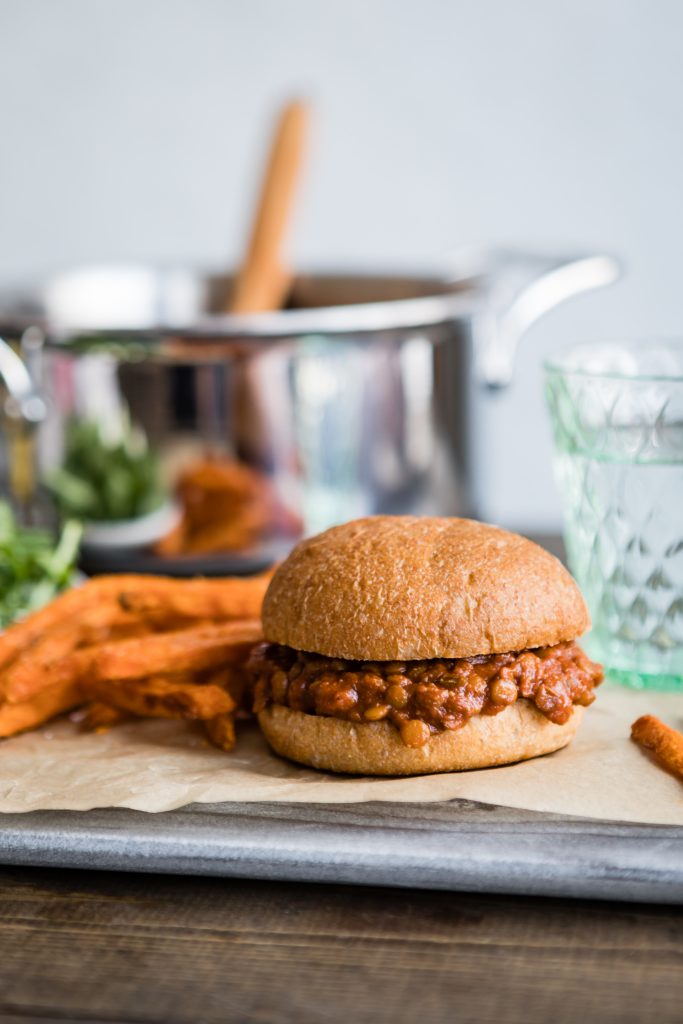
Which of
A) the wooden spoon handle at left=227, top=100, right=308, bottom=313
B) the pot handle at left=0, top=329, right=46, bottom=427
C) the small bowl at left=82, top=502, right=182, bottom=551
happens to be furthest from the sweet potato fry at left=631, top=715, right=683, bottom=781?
the wooden spoon handle at left=227, top=100, right=308, bottom=313

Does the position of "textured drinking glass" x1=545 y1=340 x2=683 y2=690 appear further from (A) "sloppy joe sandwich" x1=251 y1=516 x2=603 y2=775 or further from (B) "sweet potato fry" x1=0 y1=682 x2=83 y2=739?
(B) "sweet potato fry" x1=0 y1=682 x2=83 y2=739

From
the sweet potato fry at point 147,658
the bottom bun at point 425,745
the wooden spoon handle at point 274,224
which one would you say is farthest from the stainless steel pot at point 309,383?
the bottom bun at point 425,745

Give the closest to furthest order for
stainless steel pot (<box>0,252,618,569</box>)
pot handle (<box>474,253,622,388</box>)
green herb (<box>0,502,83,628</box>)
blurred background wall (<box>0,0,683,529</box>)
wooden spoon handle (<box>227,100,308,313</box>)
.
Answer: green herb (<box>0,502,83,628</box>) < stainless steel pot (<box>0,252,618,569</box>) < pot handle (<box>474,253,622,388</box>) < wooden spoon handle (<box>227,100,308,313</box>) < blurred background wall (<box>0,0,683,529</box>)

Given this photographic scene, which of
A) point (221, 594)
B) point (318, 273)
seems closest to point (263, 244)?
point (318, 273)

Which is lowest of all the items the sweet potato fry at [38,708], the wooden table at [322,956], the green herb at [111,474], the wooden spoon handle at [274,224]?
the wooden table at [322,956]

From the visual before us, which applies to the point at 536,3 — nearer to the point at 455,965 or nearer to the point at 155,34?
the point at 155,34

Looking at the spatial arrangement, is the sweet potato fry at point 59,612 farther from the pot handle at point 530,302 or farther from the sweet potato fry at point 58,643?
the pot handle at point 530,302
